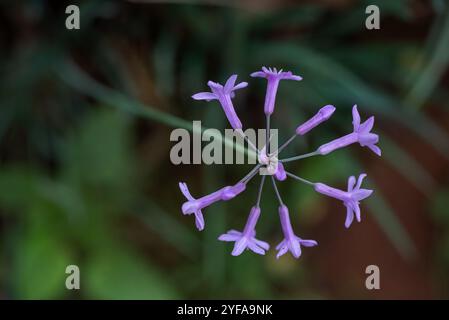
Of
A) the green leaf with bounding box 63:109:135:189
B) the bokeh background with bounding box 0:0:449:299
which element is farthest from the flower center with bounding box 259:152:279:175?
the green leaf with bounding box 63:109:135:189

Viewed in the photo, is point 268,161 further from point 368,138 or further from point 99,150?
point 99,150

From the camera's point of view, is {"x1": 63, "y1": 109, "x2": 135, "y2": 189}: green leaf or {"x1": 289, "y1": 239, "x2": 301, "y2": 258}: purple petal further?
{"x1": 63, "y1": 109, "x2": 135, "y2": 189}: green leaf

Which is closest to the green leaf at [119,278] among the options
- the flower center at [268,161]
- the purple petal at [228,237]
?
the purple petal at [228,237]

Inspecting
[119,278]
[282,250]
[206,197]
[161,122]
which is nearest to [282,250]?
[282,250]

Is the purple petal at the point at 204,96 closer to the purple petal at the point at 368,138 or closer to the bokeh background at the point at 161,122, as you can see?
the purple petal at the point at 368,138

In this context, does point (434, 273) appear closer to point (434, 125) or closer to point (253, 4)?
point (434, 125)

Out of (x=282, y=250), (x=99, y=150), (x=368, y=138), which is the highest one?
(x=99, y=150)

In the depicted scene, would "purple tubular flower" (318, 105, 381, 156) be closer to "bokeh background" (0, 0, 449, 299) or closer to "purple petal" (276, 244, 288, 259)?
"purple petal" (276, 244, 288, 259)
